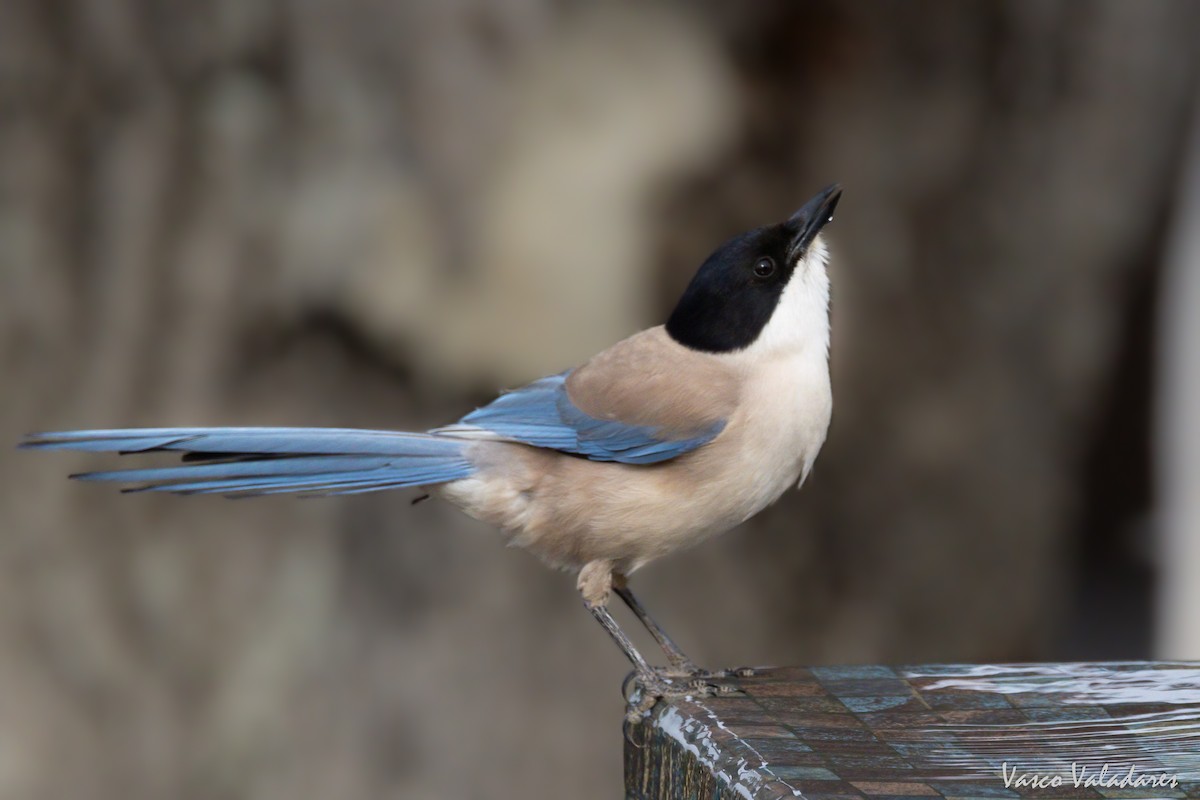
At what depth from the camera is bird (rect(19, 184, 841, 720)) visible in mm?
2424

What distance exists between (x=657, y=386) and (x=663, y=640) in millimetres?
453

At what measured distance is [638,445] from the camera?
2523 millimetres

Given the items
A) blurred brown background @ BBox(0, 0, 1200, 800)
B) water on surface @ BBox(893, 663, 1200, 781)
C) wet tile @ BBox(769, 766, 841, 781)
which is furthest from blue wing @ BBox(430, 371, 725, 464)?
blurred brown background @ BBox(0, 0, 1200, 800)

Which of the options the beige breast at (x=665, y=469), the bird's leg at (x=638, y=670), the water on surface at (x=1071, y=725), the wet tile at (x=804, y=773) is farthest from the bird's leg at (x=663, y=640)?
the wet tile at (x=804, y=773)

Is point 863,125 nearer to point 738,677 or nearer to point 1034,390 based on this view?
point 1034,390

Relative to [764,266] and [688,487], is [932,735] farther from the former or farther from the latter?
[764,266]

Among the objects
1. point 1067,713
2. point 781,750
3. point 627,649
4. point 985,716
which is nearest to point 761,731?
point 781,750

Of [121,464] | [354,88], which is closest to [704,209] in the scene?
[354,88]

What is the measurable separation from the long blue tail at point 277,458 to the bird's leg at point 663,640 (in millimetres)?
337

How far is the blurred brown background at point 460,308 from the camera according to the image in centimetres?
395

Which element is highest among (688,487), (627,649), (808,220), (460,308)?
(460,308)

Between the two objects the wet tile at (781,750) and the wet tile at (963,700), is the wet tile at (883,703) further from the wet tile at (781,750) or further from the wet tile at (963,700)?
the wet tile at (781,750)

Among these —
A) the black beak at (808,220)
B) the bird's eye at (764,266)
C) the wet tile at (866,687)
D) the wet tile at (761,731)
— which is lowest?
the wet tile at (761,731)

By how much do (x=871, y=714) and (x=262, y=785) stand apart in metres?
2.59
